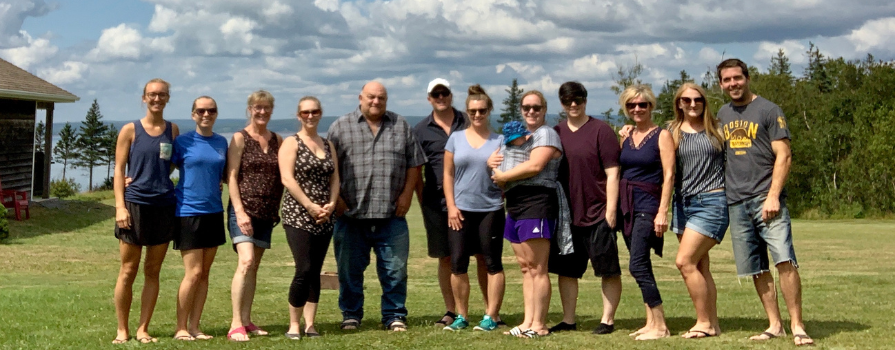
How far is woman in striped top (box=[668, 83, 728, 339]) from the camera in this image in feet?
21.4

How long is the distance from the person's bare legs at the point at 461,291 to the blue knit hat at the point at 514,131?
3.95ft

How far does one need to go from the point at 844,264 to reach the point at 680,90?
11095 mm

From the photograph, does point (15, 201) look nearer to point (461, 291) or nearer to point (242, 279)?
point (242, 279)

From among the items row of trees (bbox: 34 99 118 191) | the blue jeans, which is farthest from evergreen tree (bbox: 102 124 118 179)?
the blue jeans

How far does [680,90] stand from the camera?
677cm

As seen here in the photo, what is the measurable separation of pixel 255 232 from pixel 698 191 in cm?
325

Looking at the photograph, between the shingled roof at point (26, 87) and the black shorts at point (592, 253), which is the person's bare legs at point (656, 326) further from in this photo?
the shingled roof at point (26, 87)

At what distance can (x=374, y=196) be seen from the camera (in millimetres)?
7184

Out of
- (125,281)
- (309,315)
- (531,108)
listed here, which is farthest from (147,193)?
(531,108)

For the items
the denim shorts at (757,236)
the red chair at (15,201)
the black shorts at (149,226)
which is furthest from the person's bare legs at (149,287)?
the red chair at (15,201)

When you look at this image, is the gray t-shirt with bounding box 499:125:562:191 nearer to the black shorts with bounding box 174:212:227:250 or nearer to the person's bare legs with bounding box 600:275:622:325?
the person's bare legs with bounding box 600:275:622:325

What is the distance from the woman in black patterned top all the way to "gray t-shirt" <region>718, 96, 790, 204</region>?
9.48 ft

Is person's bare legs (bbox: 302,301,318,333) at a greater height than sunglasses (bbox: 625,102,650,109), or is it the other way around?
sunglasses (bbox: 625,102,650,109)

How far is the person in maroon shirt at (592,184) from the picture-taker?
6.77m
